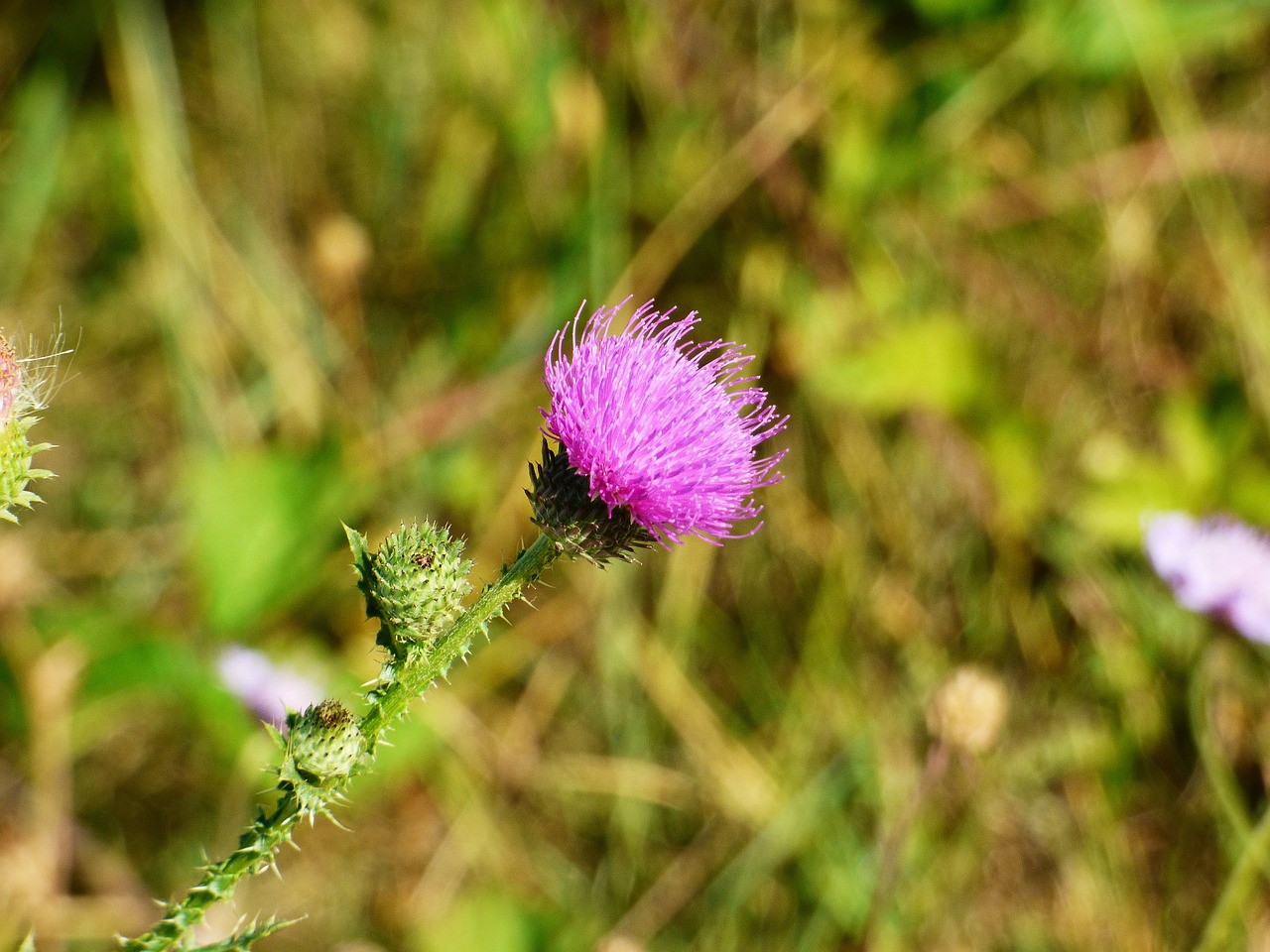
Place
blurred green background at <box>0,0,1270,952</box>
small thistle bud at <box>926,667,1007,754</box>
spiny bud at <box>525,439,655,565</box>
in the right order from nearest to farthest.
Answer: spiny bud at <box>525,439,655,565</box>
small thistle bud at <box>926,667,1007,754</box>
blurred green background at <box>0,0,1270,952</box>

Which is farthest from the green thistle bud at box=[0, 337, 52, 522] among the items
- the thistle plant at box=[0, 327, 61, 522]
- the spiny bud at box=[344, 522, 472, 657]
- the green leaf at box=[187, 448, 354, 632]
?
the green leaf at box=[187, 448, 354, 632]

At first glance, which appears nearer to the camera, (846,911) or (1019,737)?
(846,911)

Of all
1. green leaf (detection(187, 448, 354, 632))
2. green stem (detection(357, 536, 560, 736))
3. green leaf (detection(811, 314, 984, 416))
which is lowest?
green stem (detection(357, 536, 560, 736))

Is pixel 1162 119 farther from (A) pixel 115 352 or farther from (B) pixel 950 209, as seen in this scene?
(A) pixel 115 352

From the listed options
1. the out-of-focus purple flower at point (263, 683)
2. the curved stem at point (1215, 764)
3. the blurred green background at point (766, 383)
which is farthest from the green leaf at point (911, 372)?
the out-of-focus purple flower at point (263, 683)

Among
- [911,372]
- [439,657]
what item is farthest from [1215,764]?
[439,657]

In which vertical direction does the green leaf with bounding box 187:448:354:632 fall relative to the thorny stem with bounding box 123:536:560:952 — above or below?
above

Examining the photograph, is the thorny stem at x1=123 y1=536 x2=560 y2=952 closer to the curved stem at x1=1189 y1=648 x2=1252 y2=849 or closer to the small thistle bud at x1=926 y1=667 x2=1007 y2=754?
the small thistle bud at x1=926 y1=667 x2=1007 y2=754

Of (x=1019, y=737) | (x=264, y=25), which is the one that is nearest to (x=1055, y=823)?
(x=1019, y=737)
